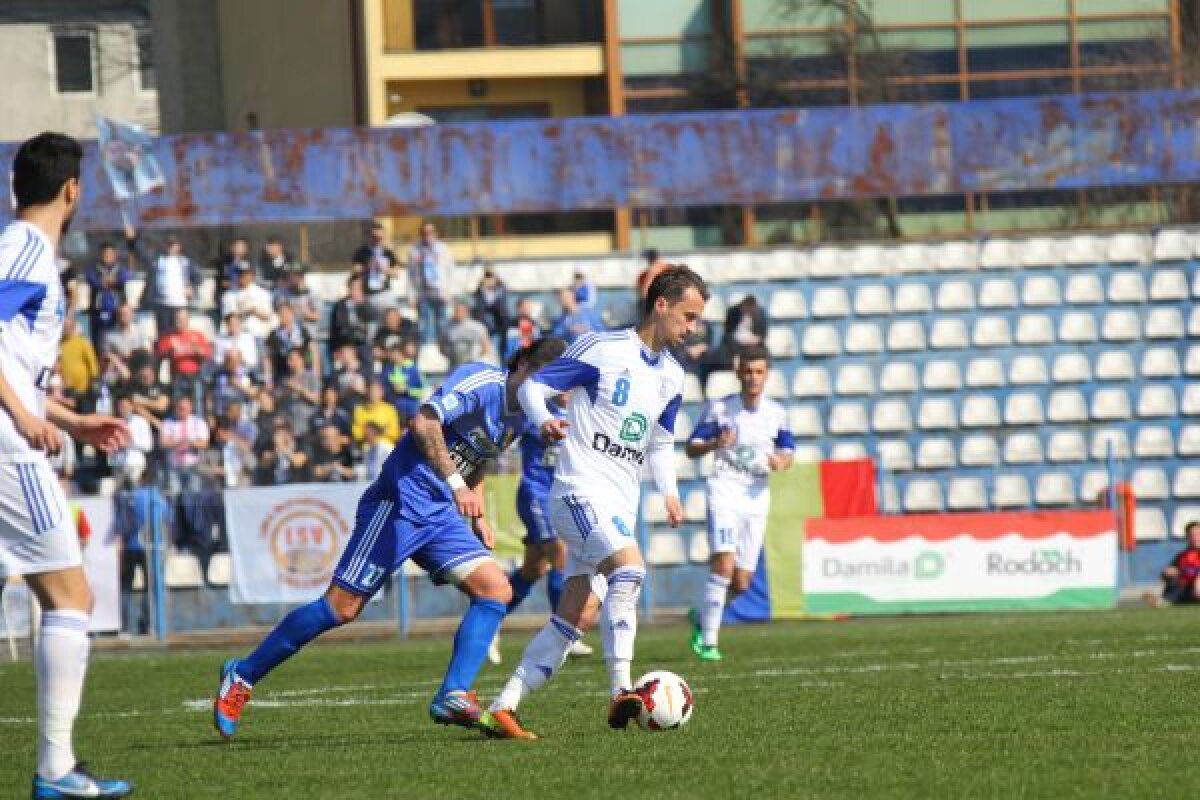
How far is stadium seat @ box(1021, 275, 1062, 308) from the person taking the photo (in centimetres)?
2950

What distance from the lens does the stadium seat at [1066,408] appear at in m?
28.6

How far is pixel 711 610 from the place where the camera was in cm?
1680

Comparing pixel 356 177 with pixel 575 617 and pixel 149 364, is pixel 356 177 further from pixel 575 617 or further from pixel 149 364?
pixel 575 617

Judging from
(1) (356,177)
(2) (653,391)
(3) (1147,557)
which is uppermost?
(1) (356,177)

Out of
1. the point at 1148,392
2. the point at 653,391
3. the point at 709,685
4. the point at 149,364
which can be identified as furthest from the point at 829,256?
the point at 653,391

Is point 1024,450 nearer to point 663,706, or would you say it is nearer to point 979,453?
point 979,453

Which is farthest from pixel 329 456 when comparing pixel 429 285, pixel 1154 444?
pixel 1154 444

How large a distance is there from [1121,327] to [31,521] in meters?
23.1

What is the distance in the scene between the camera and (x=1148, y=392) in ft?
93.8

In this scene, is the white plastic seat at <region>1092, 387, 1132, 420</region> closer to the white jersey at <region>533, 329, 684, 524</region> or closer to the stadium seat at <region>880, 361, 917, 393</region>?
the stadium seat at <region>880, 361, 917, 393</region>

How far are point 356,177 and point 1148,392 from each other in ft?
33.9

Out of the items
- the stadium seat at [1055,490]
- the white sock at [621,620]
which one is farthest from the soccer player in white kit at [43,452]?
the stadium seat at [1055,490]

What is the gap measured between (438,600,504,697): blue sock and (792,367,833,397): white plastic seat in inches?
708

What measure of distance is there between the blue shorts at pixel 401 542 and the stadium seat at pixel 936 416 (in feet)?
59.8
